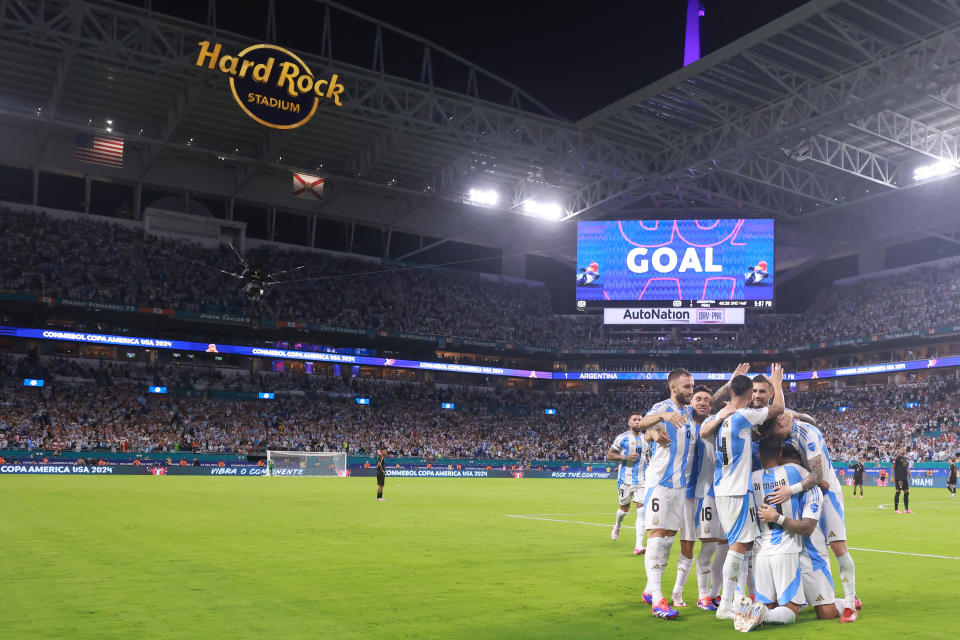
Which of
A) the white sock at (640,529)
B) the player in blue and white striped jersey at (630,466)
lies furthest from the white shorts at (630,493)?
the white sock at (640,529)

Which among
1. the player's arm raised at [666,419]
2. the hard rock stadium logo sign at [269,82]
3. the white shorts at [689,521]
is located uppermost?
the hard rock stadium logo sign at [269,82]

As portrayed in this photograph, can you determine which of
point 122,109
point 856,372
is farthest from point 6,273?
point 856,372

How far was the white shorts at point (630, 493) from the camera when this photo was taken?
52.0 feet

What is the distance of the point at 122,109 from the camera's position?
4941 centimetres

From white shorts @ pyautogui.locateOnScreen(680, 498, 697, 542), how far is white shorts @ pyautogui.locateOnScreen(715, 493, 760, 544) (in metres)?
0.83

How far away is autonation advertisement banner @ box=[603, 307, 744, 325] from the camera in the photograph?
2375 inches

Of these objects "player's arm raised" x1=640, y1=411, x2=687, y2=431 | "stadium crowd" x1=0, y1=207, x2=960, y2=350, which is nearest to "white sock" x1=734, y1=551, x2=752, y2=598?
"player's arm raised" x1=640, y1=411, x2=687, y2=431

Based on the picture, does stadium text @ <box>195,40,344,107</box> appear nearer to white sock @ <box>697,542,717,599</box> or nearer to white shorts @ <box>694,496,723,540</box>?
white shorts @ <box>694,496,723,540</box>

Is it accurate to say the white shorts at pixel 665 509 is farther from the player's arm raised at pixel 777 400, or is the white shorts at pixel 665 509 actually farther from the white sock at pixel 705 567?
the player's arm raised at pixel 777 400

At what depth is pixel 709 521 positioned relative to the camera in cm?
933

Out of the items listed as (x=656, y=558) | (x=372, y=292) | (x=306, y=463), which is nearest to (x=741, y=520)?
(x=656, y=558)

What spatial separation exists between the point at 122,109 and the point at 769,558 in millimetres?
49441

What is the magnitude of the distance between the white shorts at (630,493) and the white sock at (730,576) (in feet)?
22.5

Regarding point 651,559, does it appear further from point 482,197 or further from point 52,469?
point 482,197
